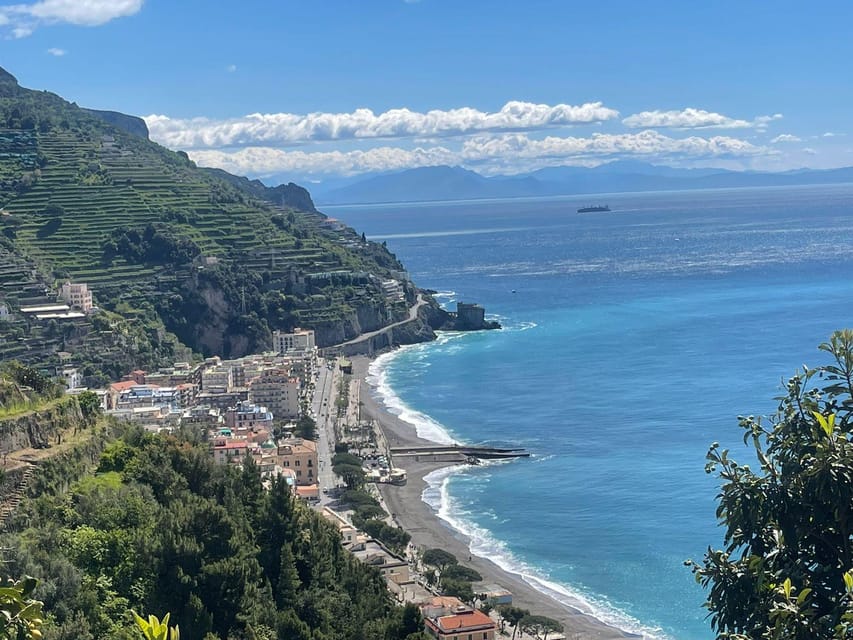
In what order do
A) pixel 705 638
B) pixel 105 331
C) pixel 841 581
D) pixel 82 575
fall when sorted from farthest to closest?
pixel 105 331, pixel 705 638, pixel 82 575, pixel 841 581

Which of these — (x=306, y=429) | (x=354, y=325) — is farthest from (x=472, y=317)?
(x=306, y=429)

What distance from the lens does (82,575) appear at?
19156 millimetres

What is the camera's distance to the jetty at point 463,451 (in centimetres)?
4997

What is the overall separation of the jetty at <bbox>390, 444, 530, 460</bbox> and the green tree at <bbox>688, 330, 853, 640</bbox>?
3854 centimetres

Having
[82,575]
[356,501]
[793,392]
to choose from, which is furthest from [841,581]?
[356,501]

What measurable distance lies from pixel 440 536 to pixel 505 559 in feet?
10.4

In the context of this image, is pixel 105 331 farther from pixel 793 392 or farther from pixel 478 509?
pixel 793 392

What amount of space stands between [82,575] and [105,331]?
5000cm

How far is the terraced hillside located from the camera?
78.9m

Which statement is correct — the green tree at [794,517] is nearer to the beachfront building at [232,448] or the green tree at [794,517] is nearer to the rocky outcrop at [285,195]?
the beachfront building at [232,448]

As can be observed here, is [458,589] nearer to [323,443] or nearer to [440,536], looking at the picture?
[440,536]

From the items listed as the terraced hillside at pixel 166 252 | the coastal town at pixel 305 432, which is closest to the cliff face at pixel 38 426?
the coastal town at pixel 305 432

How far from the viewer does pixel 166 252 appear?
277 ft

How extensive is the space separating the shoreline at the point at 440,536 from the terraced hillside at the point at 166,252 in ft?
79.8
